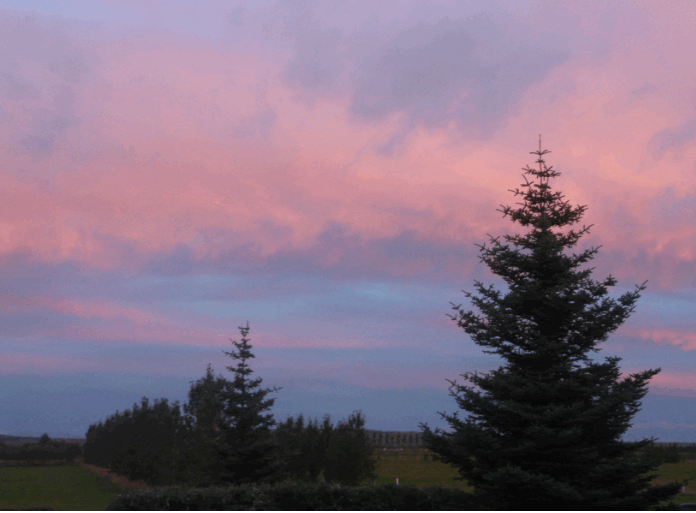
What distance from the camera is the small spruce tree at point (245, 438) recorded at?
26.6 metres

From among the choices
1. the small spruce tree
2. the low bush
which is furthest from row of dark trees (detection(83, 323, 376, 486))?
the low bush

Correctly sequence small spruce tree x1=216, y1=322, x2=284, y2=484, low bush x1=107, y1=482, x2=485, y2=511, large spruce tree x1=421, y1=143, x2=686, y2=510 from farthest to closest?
small spruce tree x1=216, y1=322, x2=284, y2=484
low bush x1=107, y1=482, x2=485, y2=511
large spruce tree x1=421, y1=143, x2=686, y2=510

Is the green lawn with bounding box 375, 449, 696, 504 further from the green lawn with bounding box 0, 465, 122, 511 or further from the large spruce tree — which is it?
the green lawn with bounding box 0, 465, 122, 511

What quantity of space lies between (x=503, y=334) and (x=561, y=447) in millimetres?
3398

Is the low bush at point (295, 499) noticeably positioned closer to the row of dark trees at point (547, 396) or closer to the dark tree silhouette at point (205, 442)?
the row of dark trees at point (547, 396)

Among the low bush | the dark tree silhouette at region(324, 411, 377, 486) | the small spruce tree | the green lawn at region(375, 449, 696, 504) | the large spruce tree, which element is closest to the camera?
the large spruce tree

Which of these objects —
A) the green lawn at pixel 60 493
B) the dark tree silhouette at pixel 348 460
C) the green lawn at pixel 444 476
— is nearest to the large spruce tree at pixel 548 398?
the green lawn at pixel 444 476

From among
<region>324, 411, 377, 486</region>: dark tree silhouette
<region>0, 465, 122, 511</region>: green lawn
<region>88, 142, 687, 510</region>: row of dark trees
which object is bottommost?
<region>0, 465, 122, 511</region>: green lawn

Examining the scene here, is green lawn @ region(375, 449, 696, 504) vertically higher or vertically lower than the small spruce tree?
lower

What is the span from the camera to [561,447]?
1522 centimetres

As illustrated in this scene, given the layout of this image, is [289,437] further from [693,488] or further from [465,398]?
[693,488]

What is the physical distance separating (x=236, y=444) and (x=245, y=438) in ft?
1.61

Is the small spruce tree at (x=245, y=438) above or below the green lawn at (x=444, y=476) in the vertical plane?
above

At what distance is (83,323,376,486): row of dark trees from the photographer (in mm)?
26734
